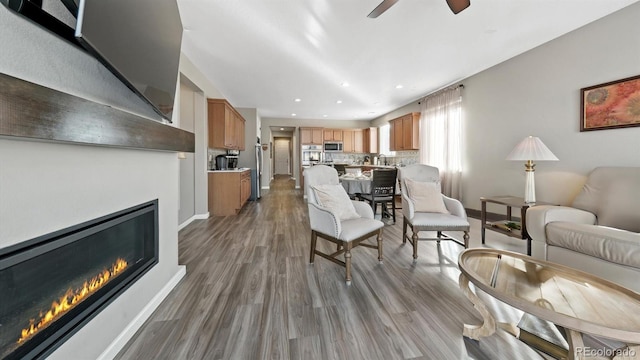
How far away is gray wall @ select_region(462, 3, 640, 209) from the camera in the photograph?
7.97ft

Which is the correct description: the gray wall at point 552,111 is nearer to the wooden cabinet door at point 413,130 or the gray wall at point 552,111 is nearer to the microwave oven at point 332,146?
the wooden cabinet door at point 413,130

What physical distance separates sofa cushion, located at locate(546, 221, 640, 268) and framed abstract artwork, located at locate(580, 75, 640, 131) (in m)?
1.51

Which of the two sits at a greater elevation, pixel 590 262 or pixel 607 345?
pixel 590 262

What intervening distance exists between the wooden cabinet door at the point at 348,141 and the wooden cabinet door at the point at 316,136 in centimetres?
88

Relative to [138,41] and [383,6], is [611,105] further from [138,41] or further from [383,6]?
[138,41]

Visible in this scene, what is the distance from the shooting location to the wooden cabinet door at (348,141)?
8500mm

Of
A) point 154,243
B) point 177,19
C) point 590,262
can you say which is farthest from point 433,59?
point 154,243

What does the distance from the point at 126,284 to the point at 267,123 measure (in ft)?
24.9

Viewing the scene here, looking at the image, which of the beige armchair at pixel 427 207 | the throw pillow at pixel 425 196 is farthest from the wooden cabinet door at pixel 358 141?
the throw pillow at pixel 425 196

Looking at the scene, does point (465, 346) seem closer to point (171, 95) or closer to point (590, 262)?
point (590, 262)

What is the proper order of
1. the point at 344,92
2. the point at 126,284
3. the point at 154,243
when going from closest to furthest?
the point at 126,284, the point at 154,243, the point at 344,92

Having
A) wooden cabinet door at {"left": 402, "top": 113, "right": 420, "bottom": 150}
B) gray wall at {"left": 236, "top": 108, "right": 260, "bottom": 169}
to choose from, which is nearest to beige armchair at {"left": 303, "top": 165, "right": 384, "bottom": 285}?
wooden cabinet door at {"left": 402, "top": 113, "right": 420, "bottom": 150}

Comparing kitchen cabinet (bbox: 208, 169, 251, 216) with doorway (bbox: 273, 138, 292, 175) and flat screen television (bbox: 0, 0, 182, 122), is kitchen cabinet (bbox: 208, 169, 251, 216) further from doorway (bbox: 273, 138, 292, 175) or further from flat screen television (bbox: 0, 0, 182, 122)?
doorway (bbox: 273, 138, 292, 175)

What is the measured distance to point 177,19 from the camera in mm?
1715
